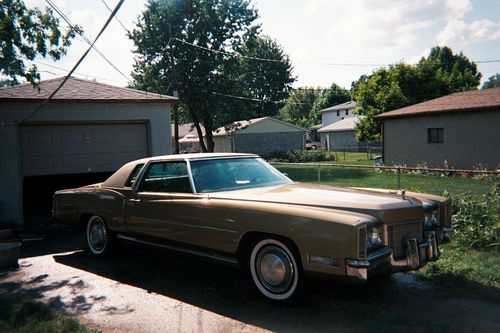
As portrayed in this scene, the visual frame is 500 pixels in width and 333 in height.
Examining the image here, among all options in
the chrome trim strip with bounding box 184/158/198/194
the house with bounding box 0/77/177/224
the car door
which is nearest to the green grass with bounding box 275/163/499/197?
the house with bounding box 0/77/177/224

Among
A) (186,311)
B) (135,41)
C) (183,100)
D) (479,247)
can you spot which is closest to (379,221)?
(186,311)

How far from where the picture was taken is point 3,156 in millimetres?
9992

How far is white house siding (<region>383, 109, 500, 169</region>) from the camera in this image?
1789cm

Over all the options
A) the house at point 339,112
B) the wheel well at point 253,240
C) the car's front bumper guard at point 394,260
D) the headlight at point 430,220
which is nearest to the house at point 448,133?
the headlight at point 430,220

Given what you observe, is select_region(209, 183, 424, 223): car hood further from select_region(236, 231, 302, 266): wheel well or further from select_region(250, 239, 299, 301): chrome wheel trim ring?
select_region(250, 239, 299, 301): chrome wheel trim ring

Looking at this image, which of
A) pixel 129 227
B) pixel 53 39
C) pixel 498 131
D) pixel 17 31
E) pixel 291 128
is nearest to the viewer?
pixel 129 227

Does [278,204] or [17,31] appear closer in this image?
[278,204]

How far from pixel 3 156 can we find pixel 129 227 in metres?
5.74

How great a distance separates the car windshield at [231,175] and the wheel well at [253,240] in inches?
31.0

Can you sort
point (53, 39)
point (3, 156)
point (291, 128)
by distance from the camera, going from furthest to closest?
point (291, 128) < point (3, 156) < point (53, 39)

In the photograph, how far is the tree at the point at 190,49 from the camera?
99.9 feet

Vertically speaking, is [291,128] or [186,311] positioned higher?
[291,128]

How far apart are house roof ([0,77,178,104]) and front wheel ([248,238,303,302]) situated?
25.2ft

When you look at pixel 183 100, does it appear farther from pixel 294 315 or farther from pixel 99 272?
pixel 294 315
